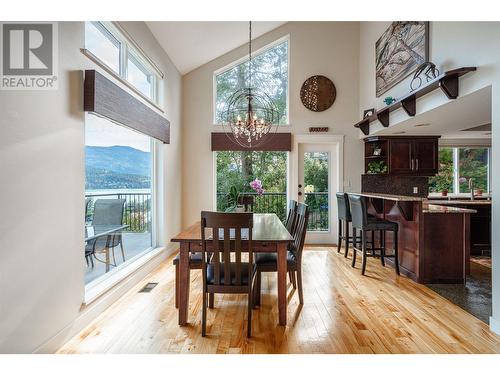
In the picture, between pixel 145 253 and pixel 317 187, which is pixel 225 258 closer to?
pixel 145 253

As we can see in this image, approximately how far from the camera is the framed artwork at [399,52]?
153 inches

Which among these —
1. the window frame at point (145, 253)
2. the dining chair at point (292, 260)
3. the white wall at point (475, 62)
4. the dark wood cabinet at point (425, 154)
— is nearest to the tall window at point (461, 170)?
the dark wood cabinet at point (425, 154)

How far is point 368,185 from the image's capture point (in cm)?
586

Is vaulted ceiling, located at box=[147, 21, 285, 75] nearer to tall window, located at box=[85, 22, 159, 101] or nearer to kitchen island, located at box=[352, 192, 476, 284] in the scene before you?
tall window, located at box=[85, 22, 159, 101]

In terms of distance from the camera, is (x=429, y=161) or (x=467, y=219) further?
(x=429, y=161)

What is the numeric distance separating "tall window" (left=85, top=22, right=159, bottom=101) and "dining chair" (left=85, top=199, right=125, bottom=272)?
139cm

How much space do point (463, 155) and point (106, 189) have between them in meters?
6.62

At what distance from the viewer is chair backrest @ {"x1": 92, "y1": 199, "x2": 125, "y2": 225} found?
9.76 feet

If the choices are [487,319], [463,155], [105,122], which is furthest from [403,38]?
[105,122]

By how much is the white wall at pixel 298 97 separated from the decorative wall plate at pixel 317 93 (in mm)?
96

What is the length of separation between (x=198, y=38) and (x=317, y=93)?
2410 millimetres

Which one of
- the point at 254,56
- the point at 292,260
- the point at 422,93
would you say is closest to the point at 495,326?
the point at 292,260

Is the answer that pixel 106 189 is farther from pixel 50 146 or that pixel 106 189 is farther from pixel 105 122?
pixel 50 146

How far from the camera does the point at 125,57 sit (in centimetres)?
354
